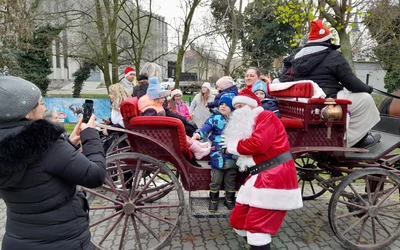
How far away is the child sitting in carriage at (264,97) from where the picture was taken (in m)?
3.90

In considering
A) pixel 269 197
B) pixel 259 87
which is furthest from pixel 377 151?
pixel 269 197

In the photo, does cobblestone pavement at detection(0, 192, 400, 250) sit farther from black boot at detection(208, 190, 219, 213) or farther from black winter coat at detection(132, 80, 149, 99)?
black winter coat at detection(132, 80, 149, 99)

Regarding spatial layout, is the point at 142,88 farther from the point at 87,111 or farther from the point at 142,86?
the point at 87,111

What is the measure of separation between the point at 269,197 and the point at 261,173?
0.22 metres

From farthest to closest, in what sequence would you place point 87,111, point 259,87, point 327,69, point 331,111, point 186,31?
1. point 186,31
2. point 259,87
3. point 327,69
4. point 331,111
5. point 87,111

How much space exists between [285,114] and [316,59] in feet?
2.43

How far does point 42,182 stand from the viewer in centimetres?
183

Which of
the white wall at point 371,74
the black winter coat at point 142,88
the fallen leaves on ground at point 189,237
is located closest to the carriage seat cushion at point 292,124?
the fallen leaves on ground at point 189,237

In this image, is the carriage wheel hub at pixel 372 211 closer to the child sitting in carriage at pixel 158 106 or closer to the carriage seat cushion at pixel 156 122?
the child sitting in carriage at pixel 158 106

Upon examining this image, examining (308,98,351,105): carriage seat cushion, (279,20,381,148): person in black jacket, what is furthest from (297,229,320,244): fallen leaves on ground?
(308,98,351,105): carriage seat cushion

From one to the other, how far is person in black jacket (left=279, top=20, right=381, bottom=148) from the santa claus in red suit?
1.14 m

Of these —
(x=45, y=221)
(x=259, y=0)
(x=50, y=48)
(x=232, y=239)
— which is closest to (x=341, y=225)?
(x=232, y=239)

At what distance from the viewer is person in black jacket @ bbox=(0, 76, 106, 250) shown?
1740 millimetres

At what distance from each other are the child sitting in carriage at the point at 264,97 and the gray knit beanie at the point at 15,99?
8.43ft
